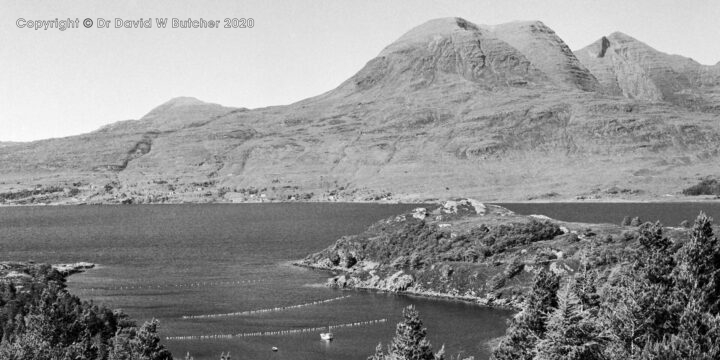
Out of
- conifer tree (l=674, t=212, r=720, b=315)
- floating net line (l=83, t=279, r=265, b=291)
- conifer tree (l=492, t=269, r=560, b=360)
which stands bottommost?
floating net line (l=83, t=279, r=265, b=291)

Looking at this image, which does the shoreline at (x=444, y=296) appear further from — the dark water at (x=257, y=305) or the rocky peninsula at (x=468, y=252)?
the dark water at (x=257, y=305)

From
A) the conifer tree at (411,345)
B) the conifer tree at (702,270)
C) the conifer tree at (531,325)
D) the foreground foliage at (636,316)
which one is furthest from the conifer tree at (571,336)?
the conifer tree at (702,270)

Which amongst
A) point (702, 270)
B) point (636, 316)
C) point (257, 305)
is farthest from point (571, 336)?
point (257, 305)

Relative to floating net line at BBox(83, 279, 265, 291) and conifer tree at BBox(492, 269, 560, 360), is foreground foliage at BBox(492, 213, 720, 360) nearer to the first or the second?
conifer tree at BBox(492, 269, 560, 360)

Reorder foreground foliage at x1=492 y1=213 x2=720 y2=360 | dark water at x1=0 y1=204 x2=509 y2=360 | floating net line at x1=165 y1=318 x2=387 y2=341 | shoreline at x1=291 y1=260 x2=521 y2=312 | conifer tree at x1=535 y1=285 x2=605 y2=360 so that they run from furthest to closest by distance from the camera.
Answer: shoreline at x1=291 y1=260 x2=521 y2=312
floating net line at x1=165 y1=318 x2=387 y2=341
dark water at x1=0 y1=204 x2=509 y2=360
foreground foliage at x1=492 y1=213 x2=720 y2=360
conifer tree at x1=535 y1=285 x2=605 y2=360

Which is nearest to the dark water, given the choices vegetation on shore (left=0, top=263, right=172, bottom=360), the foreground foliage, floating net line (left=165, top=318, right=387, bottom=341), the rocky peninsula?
floating net line (left=165, top=318, right=387, bottom=341)

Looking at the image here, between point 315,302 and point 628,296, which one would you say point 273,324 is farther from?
point 628,296

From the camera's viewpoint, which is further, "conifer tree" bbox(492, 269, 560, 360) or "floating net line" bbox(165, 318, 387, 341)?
"floating net line" bbox(165, 318, 387, 341)

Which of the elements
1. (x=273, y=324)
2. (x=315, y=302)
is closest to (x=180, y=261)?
(x=315, y=302)

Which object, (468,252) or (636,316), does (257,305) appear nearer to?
(468,252)
